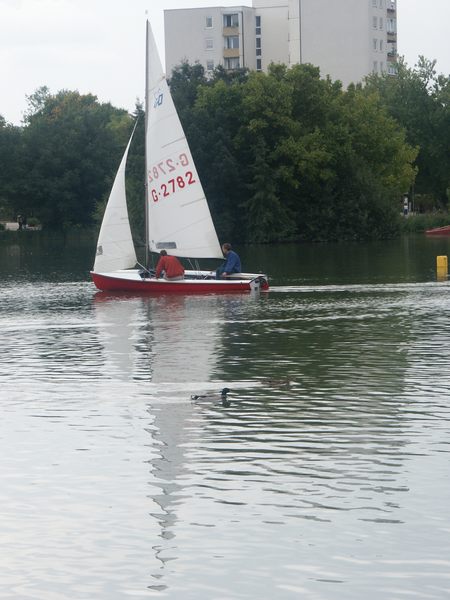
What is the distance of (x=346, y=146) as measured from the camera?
4466 inches

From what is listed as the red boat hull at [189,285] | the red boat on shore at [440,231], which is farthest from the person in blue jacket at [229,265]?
the red boat on shore at [440,231]

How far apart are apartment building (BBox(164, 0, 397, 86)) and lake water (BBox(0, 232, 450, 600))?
149636 millimetres

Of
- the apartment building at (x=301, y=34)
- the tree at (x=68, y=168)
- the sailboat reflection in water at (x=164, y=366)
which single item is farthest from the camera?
the apartment building at (x=301, y=34)

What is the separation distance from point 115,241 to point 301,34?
135m

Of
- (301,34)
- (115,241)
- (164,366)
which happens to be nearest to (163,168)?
(115,241)

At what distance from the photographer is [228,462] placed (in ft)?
53.8

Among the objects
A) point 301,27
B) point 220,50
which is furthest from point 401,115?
point 220,50

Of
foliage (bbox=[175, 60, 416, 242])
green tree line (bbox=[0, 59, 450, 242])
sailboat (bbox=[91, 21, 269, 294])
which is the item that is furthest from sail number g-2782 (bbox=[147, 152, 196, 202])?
foliage (bbox=[175, 60, 416, 242])

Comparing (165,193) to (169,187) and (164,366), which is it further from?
(164,366)

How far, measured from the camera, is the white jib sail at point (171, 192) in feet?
170

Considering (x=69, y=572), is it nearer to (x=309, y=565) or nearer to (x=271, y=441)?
(x=309, y=565)

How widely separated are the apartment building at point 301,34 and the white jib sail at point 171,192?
126m

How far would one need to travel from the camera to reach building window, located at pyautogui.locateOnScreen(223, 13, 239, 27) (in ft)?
645

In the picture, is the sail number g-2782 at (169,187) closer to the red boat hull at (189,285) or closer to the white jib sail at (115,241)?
the white jib sail at (115,241)
